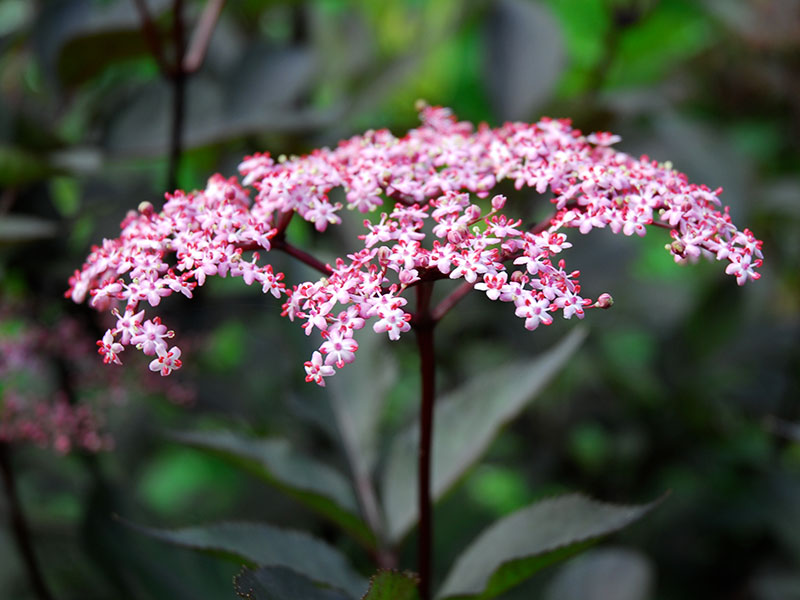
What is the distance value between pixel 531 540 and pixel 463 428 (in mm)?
185

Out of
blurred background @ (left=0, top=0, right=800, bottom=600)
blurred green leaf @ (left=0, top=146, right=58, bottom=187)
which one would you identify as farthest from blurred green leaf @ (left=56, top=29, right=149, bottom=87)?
blurred green leaf @ (left=0, top=146, right=58, bottom=187)

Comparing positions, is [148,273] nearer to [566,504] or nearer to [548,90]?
[566,504]

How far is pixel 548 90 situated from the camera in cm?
129

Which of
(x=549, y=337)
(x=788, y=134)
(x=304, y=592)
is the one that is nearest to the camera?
(x=304, y=592)

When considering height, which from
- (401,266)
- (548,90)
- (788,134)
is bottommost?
(401,266)

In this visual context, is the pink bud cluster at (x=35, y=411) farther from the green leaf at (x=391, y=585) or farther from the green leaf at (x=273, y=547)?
the green leaf at (x=391, y=585)

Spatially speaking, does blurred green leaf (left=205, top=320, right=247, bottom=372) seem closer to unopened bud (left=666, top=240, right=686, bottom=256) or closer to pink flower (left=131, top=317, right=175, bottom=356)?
pink flower (left=131, top=317, right=175, bottom=356)

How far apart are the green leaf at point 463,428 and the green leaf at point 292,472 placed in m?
0.05

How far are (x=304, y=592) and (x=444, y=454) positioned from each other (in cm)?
27

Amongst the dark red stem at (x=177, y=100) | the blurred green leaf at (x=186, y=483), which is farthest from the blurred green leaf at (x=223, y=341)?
the dark red stem at (x=177, y=100)

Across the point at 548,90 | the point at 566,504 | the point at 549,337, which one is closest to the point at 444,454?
the point at 566,504

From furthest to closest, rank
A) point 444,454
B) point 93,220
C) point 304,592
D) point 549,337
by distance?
point 549,337, point 93,220, point 444,454, point 304,592

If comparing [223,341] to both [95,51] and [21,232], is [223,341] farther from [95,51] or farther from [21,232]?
[21,232]

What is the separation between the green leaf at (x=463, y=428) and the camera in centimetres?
74
